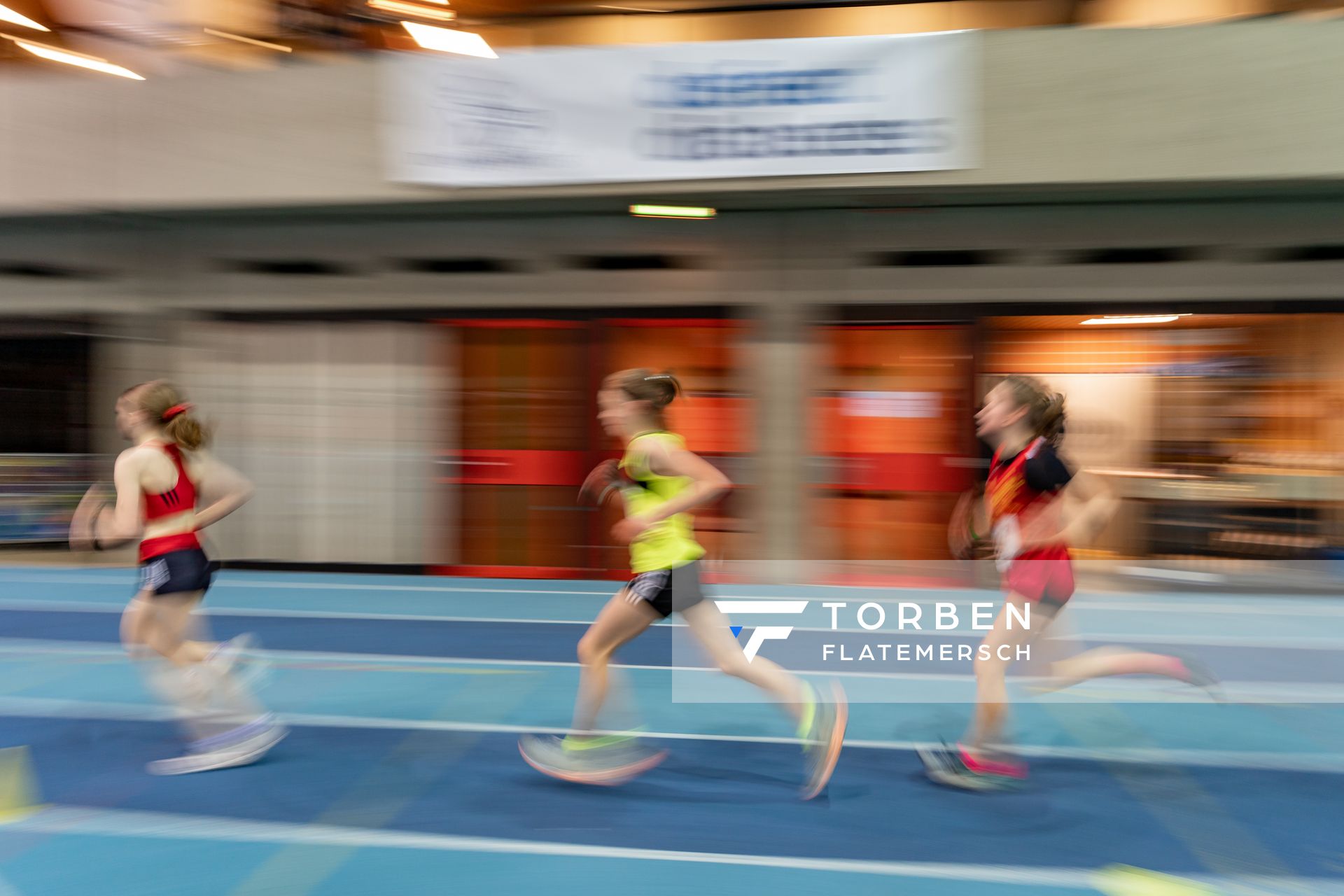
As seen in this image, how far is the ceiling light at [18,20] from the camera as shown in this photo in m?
9.82

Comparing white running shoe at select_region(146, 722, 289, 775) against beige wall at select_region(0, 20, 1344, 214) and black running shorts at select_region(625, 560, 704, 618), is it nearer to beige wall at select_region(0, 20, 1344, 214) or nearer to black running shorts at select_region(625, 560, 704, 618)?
black running shorts at select_region(625, 560, 704, 618)

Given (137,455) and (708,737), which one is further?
(708,737)

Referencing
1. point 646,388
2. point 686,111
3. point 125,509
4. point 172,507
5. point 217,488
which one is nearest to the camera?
point 646,388

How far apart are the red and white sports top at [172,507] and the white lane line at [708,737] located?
124 cm

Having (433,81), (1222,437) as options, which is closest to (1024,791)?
(1222,437)

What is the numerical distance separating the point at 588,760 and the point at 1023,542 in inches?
77.9

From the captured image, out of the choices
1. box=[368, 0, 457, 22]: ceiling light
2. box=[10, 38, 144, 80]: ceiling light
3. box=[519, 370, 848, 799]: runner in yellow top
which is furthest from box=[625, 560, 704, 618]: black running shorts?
box=[10, 38, 144, 80]: ceiling light

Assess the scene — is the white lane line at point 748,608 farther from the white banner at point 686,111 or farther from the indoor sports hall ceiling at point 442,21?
the indoor sports hall ceiling at point 442,21

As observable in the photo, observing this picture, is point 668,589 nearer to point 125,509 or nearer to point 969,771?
point 969,771

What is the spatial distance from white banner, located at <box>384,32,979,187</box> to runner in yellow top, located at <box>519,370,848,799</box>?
497 centimetres

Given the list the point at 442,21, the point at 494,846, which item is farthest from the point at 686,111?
the point at 494,846

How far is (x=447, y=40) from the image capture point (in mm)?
9031

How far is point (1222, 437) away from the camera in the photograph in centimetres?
905

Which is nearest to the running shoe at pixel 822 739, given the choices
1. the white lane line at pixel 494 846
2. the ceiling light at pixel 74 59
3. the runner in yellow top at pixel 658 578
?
the runner in yellow top at pixel 658 578
